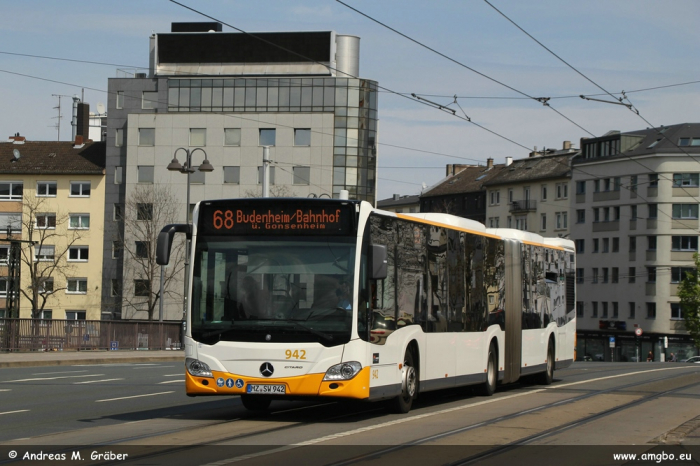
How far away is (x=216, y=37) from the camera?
86.0 m

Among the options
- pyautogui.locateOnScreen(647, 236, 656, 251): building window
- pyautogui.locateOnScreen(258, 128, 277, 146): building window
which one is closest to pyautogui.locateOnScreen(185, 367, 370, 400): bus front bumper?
pyautogui.locateOnScreen(258, 128, 277, 146): building window

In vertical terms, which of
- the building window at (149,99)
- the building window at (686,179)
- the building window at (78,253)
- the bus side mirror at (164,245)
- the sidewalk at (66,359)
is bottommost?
the sidewalk at (66,359)

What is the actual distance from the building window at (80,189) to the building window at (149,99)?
333 inches

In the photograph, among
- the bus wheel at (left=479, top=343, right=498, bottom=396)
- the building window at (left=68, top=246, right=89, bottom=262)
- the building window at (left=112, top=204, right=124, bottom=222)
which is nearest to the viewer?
the bus wheel at (left=479, top=343, right=498, bottom=396)

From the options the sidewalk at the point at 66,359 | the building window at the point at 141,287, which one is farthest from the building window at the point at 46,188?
the sidewalk at the point at 66,359

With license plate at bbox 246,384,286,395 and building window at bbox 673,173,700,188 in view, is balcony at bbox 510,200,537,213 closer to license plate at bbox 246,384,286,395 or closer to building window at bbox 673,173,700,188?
building window at bbox 673,173,700,188

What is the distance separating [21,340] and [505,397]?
2387 centimetres

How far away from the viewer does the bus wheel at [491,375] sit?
19.7m

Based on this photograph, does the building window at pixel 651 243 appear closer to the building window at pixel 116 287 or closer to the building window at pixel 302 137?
the building window at pixel 302 137

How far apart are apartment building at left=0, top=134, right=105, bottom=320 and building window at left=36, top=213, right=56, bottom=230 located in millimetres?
81

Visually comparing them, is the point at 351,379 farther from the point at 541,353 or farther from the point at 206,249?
the point at 541,353

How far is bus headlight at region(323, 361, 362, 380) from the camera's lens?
1395 cm

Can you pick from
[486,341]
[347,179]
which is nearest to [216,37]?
[347,179]

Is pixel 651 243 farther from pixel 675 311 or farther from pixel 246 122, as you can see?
pixel 246 122
